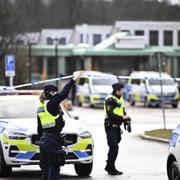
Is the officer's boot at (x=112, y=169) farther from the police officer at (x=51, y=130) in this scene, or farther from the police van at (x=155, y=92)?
the police van at (x=155, y=92)

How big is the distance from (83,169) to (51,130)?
3446mm

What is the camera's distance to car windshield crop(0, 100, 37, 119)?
1414cm

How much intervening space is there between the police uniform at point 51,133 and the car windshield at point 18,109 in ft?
12.1

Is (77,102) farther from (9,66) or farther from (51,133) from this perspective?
(51,133)

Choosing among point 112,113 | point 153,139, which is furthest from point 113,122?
point 153,139

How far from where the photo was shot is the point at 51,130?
1034 centimetres

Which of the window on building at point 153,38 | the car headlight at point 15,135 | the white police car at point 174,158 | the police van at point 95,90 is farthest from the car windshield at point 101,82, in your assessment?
the window on building at point 153,38

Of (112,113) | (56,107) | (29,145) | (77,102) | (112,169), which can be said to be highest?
(56,107)

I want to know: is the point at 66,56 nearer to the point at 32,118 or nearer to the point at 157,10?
the point at 157,10

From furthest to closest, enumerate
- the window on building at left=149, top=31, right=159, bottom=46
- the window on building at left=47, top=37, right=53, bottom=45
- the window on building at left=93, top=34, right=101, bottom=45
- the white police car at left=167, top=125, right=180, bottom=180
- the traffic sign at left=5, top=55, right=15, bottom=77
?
the window on building at left=47, top=37, right=53, bottom=45 → the window on building at left=93, top=34, right=101, bottom=45 → the window on building at left=149, top=31, right=159, bottom=46 → the traffic sign at left=5, top=55, right=15, bottom=77 → the white police car at left=167, top=125, right=180, bottom=180

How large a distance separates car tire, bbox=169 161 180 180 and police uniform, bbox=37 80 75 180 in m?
1.60

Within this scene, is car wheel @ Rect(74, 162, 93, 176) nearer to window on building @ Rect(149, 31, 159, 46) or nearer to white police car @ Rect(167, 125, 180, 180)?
white police car @ Rect(167, 125, 180, 180)

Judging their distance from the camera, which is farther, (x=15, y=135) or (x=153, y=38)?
(x=153, y=38)

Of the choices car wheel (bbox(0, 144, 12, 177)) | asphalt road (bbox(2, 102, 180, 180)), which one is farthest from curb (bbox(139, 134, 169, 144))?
car wheel (bbox(0, 144, 12, 177))
